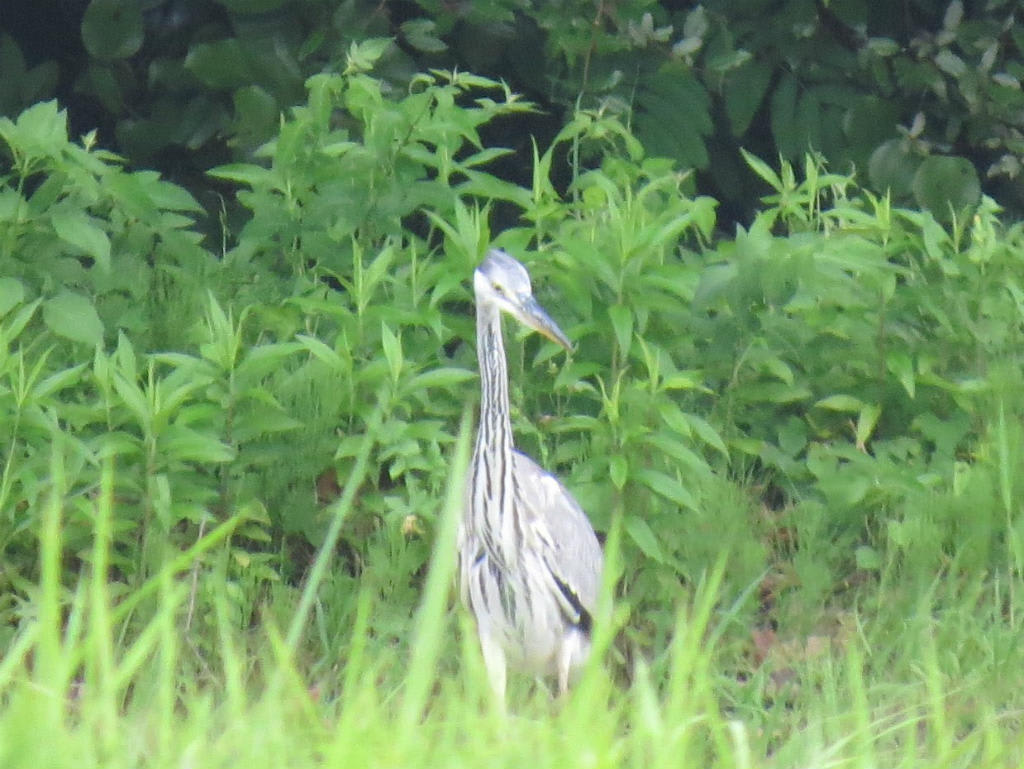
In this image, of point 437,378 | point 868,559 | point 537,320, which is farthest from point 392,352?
point 868,559

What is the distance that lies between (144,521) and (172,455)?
225 mm

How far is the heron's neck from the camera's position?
15.4 ft

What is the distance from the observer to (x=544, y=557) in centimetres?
470

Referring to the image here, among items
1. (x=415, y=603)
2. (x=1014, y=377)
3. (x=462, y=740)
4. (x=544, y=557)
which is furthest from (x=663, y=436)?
(x=462, y=740)

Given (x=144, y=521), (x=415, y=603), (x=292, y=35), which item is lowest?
(x=415, y=603)

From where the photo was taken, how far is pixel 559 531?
4703mm

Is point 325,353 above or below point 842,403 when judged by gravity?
above

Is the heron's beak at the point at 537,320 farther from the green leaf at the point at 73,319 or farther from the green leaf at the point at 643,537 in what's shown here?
the green leaf at the point at 73,319

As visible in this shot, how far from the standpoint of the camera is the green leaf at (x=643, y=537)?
4.71m

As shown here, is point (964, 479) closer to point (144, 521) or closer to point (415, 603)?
point (415, 603)

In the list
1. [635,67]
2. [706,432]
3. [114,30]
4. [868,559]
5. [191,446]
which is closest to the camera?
[191,446]

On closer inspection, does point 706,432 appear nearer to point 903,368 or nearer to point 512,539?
point 512,539

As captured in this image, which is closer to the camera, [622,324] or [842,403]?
[622,324]

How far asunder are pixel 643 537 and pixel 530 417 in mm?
888
